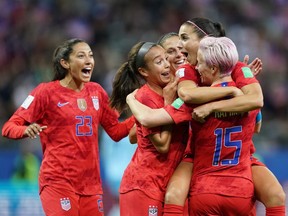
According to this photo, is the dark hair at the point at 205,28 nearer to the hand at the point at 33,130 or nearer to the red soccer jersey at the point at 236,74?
the red soccer jersey at the point at 236,74

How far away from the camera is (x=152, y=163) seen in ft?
19.7

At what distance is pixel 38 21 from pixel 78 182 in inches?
336

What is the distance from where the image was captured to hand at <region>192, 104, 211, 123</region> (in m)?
5.62

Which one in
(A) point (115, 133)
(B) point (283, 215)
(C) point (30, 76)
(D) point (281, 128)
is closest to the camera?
(B) point (283, 215)

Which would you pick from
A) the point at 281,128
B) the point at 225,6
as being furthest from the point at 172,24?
the point at 281,128

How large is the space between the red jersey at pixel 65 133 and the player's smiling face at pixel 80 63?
0.16 meters

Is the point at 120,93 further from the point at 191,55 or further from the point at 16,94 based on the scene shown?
the point at 16,94

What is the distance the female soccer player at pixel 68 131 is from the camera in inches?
271

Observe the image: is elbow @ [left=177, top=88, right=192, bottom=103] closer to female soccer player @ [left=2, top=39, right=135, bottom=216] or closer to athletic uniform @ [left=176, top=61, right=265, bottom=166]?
athletic uniform @ [left=176, top=61, right=265, bottom=166]

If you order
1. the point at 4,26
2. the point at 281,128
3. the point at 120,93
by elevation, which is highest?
the point at 4,26

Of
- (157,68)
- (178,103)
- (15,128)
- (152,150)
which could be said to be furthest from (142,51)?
(15,128)

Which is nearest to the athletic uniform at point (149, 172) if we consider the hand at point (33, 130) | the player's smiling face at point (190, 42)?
the player's smiling face at point (190, 42)

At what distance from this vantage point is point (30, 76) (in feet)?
44.9

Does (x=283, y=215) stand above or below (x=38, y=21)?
below
